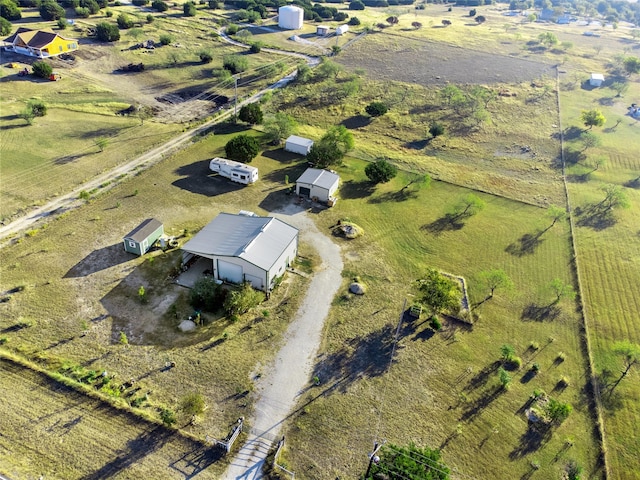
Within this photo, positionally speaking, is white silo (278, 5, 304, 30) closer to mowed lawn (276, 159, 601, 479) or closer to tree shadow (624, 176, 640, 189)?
mowed lawn (276, 159, 601, 479)

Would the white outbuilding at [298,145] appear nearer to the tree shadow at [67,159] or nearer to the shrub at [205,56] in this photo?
the tree shadow at [67,159]

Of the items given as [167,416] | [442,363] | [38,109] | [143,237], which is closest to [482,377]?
[442,363]

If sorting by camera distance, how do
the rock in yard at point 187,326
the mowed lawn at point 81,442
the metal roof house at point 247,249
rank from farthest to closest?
the metal roof house at point 247,249 → the rock in yard at point 187,326 → the mowed lawn at point 81,442

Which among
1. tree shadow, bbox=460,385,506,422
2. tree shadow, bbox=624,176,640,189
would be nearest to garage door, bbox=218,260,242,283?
tree shadow, bbox=460,385,506,422

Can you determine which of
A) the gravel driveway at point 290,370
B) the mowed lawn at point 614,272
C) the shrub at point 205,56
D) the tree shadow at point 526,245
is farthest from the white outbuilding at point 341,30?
the gravel driveway at point 290,370

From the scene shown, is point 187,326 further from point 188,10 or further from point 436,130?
point 188,10

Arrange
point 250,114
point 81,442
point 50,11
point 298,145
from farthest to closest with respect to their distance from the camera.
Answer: point 50,11 < point 250,114 < point 298,145 < point 81,442
